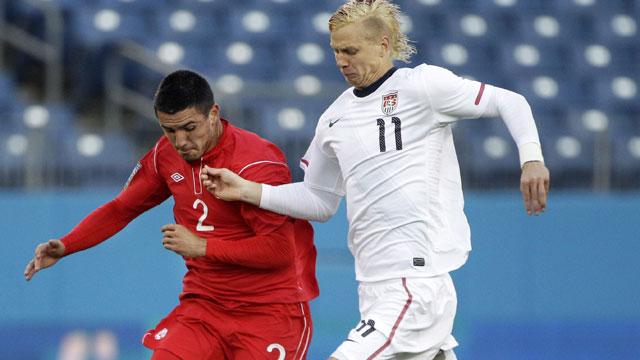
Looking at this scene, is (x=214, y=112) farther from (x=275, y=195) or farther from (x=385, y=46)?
(x=385, y=46)

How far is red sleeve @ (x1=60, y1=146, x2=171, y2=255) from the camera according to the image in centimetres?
499

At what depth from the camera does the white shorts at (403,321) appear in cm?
423

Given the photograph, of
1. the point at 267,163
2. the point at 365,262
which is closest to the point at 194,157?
the point at 267,163

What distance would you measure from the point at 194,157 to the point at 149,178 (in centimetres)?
41

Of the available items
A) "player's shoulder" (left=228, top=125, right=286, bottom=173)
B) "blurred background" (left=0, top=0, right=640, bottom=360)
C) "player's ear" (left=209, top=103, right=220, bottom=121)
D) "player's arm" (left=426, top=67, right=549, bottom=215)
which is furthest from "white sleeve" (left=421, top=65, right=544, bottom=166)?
"blurred background" (left=0, top=0, right=640, bottom=360)

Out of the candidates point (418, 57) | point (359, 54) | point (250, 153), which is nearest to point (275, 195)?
point (250, 153)

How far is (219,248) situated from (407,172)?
2.72ft

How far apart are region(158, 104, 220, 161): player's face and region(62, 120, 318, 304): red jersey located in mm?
111

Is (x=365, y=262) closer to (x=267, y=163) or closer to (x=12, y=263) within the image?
(x=267, y=163)

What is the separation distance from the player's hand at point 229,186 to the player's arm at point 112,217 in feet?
1.53

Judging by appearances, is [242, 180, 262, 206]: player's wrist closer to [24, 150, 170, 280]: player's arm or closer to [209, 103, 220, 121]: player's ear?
[209, 103, 220, 121]: player's ear

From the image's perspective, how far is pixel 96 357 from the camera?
26.1ft

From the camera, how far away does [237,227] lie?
15.7 feet

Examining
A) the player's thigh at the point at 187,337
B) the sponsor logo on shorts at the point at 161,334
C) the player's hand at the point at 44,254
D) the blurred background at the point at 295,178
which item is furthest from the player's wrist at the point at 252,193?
the blurred background at the point at 295,178
